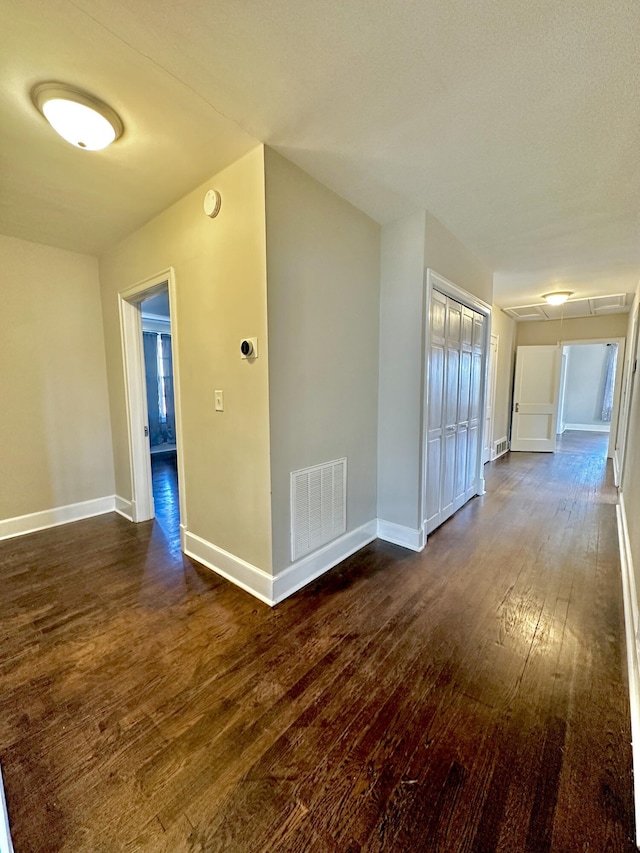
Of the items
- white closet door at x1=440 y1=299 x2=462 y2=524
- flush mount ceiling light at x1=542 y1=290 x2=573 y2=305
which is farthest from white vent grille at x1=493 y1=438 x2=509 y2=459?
white closet door at x1=440 y1=299 x2=462 y2=524

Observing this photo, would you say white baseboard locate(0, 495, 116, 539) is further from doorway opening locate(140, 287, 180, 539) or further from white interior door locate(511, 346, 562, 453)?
white interior door locate(511, 346, 562, 453)

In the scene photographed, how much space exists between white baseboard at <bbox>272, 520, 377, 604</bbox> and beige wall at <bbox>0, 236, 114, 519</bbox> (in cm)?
260

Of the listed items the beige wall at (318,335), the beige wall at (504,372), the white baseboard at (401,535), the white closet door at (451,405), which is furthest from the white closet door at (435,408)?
the beige wall at (504,372)

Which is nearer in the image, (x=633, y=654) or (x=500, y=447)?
(x=633, y=654)

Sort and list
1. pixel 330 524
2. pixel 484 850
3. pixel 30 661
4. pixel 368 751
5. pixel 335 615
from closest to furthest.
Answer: pixel 484 850 → pixel 368 751 → pixel 30 661 → pixel 335 615 → pixel 330 524

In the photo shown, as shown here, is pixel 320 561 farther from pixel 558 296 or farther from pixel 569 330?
pixel 569 330

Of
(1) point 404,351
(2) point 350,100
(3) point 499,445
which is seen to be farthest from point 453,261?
(3) point 499,445

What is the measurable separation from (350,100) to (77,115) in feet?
4.07

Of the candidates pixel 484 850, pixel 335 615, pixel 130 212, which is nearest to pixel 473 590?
pixel 335 615

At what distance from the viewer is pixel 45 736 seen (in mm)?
1367

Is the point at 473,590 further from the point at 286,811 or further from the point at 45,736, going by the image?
the point at 45,736

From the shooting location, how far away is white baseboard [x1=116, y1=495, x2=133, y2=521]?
352 centimetres

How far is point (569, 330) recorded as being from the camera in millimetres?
6688

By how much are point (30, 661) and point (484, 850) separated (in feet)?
6.84
